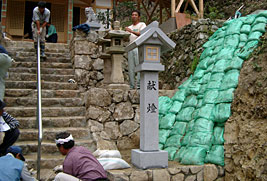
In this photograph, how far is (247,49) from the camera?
5234 mm

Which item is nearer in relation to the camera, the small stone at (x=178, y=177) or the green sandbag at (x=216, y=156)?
the small stone at (x=178, y=177)

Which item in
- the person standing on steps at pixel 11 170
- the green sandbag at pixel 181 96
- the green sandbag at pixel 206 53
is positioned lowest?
the person standing on steps at pixel 11 170

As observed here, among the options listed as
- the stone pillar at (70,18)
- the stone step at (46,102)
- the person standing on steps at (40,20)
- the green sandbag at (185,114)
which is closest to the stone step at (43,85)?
the stone step at (46,102)

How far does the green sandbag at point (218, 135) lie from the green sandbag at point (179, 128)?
69 cm

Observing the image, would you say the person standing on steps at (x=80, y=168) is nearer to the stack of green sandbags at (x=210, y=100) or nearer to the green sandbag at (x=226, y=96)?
the stack of green sandbags at (x=210, y=100)

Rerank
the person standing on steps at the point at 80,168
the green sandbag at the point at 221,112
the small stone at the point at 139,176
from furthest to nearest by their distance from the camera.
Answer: the green sandbag at the point at 221,112
the small stone at the point at 139,176
the person standing on steps at the point at 80,168

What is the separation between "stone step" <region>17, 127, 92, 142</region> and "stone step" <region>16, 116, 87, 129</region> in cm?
17

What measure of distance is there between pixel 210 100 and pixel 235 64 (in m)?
0.93

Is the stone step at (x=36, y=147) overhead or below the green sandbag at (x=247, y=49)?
below

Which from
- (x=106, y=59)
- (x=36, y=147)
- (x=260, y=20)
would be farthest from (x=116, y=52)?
(x=260, y=20)

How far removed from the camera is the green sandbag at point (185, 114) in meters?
5.17

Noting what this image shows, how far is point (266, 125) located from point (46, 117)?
13.9 ft

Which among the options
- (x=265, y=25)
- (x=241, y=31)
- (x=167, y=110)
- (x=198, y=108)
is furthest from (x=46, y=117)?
(x=265, y=25)

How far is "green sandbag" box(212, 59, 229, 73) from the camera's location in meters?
5.30
